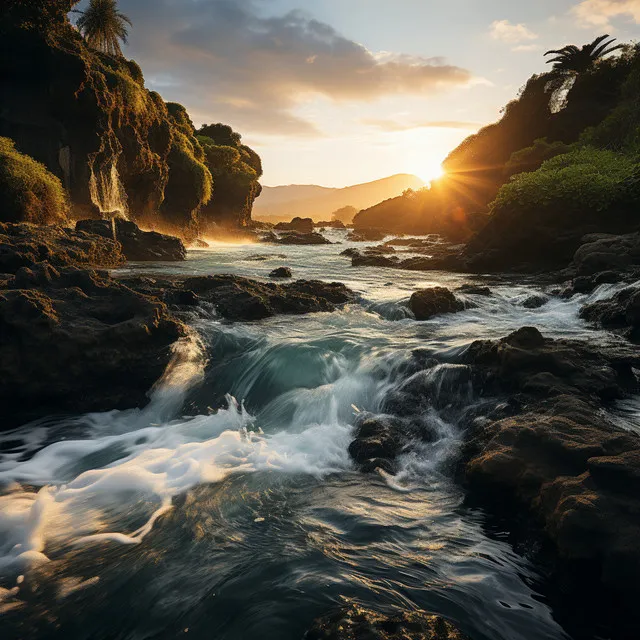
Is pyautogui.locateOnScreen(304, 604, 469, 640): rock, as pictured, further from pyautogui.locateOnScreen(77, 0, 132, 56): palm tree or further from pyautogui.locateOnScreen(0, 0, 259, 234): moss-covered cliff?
pyautogui.locateOnScreen(77, 0, 132, 56): palm tree

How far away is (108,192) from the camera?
25531 mm

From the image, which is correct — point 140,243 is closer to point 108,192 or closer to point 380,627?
point 108,192

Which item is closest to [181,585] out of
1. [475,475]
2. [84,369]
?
[475,475]

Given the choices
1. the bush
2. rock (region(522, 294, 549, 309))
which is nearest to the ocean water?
rock (region(522, 294, 549, 309))

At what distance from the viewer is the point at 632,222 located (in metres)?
19.2

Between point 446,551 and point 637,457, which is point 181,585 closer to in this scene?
point 446,551

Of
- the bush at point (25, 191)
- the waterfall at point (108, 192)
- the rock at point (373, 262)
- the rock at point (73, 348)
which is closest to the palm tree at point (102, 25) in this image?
the waterfall at point (108, 192)

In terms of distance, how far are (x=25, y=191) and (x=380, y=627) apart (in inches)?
747

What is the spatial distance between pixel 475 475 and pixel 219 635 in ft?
9.43

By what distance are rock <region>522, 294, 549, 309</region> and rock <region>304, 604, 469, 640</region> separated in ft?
39.7

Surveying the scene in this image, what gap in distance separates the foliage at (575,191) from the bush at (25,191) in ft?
69.4

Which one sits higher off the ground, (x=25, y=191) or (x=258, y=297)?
(x=25, y=191)

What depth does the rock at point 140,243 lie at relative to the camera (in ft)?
65.0

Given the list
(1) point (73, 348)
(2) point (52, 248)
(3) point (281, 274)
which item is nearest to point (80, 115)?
(2) point (52, 248)
